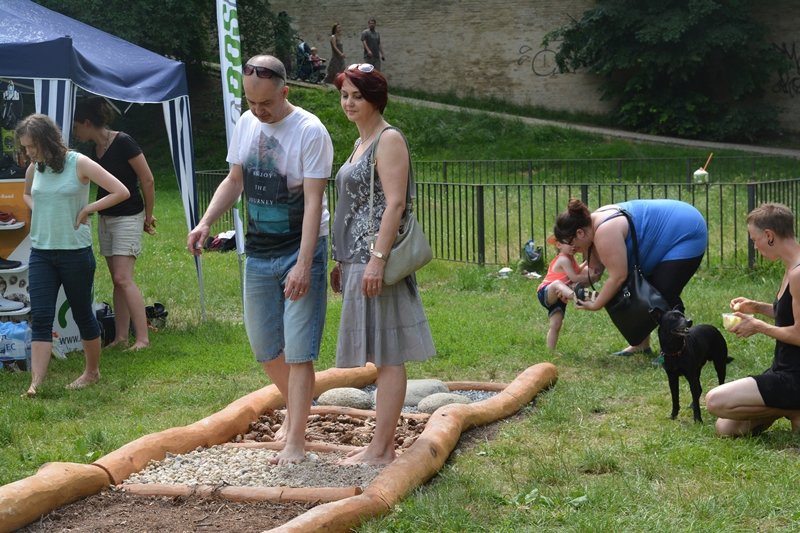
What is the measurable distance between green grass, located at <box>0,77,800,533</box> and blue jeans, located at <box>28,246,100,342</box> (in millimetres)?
431

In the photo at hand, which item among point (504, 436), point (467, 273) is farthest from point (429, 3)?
point (504, 436)

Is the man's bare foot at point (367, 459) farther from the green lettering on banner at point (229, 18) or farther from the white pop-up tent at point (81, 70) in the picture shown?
the green lettering on banner at point (229, 18)

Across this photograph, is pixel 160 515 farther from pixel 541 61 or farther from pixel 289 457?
pixel 541 61

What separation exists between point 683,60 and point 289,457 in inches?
1050

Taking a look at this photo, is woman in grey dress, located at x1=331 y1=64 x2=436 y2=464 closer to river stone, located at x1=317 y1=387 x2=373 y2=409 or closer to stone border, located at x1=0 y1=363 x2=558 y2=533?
stone border, located at x1=0 y1=363 x2=558 y2=533

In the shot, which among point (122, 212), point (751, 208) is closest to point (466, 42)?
point (751, 208)

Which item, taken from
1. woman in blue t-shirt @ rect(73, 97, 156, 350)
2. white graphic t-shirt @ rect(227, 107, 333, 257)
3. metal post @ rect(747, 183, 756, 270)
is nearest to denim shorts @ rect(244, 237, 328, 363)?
white graphic t-shirt @ rect(227, 107, 333, 257)

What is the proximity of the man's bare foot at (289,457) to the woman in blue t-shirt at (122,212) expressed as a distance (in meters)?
3.76

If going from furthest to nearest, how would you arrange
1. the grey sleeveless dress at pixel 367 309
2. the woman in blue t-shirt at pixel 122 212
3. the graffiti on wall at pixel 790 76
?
the graffiti on wall at pixel 790 76
the woman in blue t-shirt at pixel 122 212
the grey sleeveless dress at pixel 367 309

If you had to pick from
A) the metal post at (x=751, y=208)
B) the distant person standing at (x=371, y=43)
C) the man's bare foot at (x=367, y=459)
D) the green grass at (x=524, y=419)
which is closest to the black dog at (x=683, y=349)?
the green grass at (x=524, y=419)

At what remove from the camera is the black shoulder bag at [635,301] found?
286 inches

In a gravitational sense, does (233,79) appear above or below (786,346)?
above

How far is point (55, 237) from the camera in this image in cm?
724

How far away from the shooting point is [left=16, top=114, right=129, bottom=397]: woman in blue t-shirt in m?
7.22
